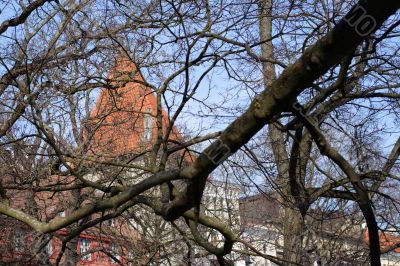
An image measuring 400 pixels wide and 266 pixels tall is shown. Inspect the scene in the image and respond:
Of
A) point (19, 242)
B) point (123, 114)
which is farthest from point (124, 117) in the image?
point (19, 242)

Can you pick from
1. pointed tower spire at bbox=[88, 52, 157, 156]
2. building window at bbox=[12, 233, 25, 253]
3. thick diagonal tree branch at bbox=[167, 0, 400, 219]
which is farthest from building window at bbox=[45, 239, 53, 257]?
thick diagonal tree branch at bbox=[167, 0, 400, 219]

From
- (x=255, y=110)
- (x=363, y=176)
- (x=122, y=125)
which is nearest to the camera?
(x=255, y=110)

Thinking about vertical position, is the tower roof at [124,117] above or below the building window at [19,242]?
above

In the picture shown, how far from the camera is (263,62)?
25.2ft

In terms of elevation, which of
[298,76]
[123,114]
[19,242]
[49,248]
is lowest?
[298,76]

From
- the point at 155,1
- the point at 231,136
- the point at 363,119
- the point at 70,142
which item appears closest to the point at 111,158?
the point at 70,142

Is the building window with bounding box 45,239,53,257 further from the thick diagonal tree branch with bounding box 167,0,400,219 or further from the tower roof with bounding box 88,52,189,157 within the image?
the thick diagonal tree branch with bounding box 167,0,400,219

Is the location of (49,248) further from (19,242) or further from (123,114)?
(123,114)

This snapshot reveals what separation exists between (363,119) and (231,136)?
5.33 meters

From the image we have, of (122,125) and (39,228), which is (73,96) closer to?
(122,125)

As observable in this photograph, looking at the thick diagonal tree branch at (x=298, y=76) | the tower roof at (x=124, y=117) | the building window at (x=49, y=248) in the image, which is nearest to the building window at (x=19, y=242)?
the building window at (x=49, y=248)

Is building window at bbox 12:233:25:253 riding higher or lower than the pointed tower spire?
lower

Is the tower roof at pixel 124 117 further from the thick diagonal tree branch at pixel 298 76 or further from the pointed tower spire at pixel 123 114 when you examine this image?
the thick diagonal tree branch at pixel 298 76

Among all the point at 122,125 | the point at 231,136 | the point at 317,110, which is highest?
the point at 122,125
